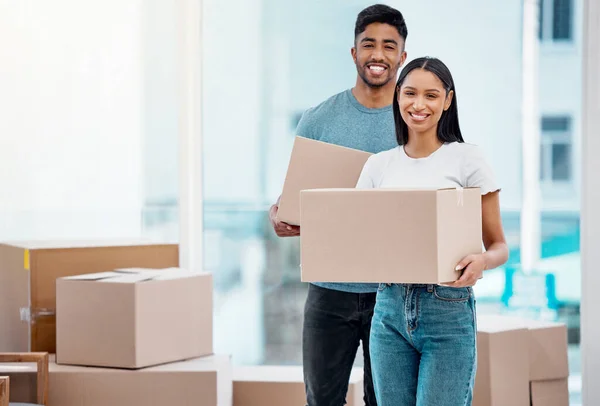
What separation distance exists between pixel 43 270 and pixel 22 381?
376 millimetres

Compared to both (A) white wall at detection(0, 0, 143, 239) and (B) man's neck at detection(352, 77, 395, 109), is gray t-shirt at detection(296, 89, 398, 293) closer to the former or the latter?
(B) man's neck at detection(352, 77, 395, 109)

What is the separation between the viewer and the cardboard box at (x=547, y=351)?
2.86 meters

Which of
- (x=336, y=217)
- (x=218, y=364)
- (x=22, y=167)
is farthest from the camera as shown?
(x=22, y=167)

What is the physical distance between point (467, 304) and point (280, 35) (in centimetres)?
197

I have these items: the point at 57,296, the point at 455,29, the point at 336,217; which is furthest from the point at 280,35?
the point at 336,217

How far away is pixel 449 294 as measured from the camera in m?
1.61

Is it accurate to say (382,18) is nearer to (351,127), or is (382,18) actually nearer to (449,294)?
(351,127)

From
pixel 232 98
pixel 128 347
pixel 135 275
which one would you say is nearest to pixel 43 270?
pixel 135 275

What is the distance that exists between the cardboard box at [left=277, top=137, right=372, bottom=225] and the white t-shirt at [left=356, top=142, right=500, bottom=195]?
0.18 meters

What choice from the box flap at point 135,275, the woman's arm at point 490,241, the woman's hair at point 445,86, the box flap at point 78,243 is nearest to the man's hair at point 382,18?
the woman's hair at point 445,86

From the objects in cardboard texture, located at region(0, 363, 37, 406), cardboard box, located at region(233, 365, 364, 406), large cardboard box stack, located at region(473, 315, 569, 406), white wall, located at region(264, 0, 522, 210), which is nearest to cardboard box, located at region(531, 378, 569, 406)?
large cardboard box stack, located at region(473, 315, 569, 406)

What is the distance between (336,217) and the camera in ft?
5.28

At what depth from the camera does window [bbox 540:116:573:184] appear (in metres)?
3.23

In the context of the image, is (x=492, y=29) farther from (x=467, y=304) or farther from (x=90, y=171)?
(x=467, y=304)
